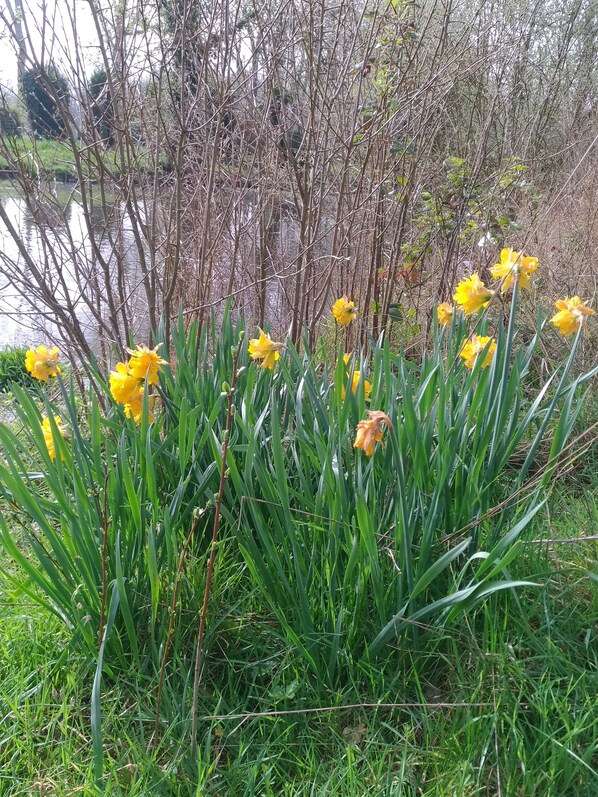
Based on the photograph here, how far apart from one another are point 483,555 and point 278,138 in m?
2.58

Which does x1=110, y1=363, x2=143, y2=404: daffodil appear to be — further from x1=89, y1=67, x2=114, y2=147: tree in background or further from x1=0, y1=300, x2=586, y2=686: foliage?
x1=89, y1=67, x2=114, y2=147: tree in background

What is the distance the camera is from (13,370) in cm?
463

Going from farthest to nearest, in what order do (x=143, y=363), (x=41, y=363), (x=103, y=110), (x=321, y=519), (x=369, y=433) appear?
(x=103, y=110)
(x=41, y=363)
(x=143, y=363)
(x=321, y=519)
(x=369, y=433)

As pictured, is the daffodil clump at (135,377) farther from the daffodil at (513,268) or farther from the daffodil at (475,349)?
the daffodil at (513,268)

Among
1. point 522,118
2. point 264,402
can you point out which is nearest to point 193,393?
point 264,402

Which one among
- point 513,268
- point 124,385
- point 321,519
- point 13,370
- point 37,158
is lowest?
point 13,370

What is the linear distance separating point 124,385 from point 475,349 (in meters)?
1.02

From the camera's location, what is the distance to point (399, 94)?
3543mm

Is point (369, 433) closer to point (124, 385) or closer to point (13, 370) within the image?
point (124, 385)

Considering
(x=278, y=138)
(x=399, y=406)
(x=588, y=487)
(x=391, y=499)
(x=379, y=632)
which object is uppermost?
(x=278, y=138)

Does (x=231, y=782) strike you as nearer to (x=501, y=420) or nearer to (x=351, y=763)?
(x=351, y=763)

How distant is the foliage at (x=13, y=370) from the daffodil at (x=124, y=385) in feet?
9.53

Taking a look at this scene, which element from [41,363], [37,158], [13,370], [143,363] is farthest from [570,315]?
[13,370]

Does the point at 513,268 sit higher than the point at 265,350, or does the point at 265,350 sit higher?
the point at 513,268
